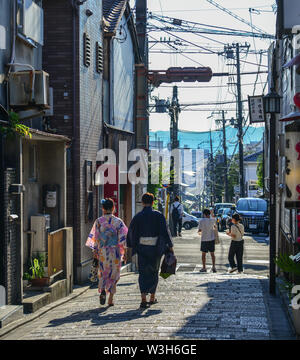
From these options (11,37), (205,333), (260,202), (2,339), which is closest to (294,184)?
(205,333)

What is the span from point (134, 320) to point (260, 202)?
103ft

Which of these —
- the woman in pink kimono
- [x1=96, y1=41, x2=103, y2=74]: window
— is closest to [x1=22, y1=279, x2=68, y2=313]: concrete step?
the woman in pink kimono

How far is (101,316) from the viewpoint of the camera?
384 inches

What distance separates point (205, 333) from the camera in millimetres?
7980

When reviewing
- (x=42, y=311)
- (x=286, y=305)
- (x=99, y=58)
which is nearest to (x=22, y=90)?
(x=42, y=311)

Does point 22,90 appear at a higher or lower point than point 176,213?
higher

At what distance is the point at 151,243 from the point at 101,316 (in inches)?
63.5

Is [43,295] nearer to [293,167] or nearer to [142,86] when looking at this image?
[293,167]

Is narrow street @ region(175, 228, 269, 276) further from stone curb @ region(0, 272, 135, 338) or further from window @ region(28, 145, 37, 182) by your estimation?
window @ region(28, 145, 37, 182)

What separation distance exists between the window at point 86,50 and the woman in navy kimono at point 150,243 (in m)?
6.78

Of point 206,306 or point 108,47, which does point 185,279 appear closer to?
point 206,306

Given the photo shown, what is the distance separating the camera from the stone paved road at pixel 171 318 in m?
8.06

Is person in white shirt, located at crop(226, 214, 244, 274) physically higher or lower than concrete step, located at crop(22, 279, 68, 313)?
higher

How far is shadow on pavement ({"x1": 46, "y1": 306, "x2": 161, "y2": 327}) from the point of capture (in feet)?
30.3
